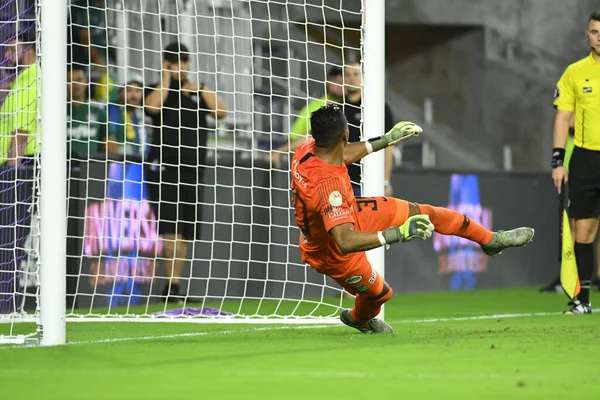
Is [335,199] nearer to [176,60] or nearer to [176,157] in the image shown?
[176,157]

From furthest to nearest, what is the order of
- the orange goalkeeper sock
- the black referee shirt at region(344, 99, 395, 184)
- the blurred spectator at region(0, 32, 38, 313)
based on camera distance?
1. the black referee shirt at region(344, 99, 395, 184)
2. the blurred spectator at region(0, 32, 38, 313)
3. the orange goalkeeper sock

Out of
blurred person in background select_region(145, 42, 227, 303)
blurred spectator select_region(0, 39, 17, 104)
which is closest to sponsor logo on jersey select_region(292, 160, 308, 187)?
blurred spectator select_region(0, 39, 17, 104)

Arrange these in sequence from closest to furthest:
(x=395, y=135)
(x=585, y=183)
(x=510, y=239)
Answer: (x=510, y=239) → (x=395, y=135) → (x=585, y=183)

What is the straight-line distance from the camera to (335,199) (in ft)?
22.5

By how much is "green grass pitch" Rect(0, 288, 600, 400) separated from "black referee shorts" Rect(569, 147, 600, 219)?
3.95 ft

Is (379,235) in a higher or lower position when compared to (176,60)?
lower

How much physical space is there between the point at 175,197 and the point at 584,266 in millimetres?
3681

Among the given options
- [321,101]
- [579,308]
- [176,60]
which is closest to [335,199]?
[579,308]

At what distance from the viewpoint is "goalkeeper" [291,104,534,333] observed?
22.5ft

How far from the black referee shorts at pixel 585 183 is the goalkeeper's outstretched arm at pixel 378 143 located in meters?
2.46

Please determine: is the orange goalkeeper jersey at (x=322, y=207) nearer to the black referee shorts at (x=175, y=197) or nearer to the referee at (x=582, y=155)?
the referee at (x=582, y=155)

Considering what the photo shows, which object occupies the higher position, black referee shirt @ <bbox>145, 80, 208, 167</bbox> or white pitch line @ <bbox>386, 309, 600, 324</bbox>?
black referee shirt @ <bbox>145, 80, 208, 167</bbox>

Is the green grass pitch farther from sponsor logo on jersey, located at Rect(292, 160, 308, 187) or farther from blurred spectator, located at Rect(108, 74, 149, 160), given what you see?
blurred spectator, located at Rect(108, 74, 149, 160)

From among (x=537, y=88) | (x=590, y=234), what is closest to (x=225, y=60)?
(x=590, y=234)
